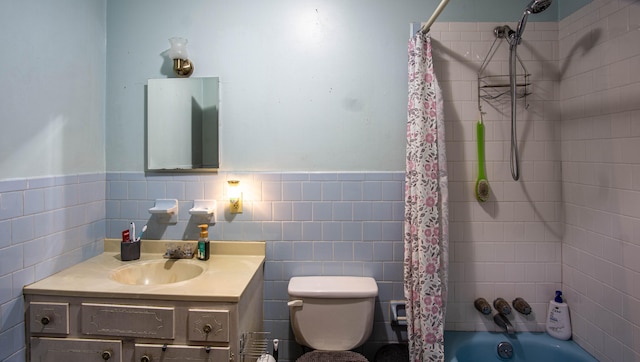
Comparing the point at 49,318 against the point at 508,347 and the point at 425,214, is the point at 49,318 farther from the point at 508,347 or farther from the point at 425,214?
the point at 508,347

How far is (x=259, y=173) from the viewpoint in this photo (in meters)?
1.81

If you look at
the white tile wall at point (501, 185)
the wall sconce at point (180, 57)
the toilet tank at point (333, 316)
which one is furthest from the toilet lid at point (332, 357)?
the wall sconce at point (180, 57)

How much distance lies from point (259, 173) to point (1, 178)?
3.52 feet

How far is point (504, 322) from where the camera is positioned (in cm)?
172

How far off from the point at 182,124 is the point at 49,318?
109cm

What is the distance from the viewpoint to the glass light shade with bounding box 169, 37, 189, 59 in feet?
5.68

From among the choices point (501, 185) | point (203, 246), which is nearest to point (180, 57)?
point (203, 246)

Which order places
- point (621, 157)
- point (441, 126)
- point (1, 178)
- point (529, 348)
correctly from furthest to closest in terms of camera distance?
point (529, 348), point (441, 126), point (621, 157), point (1, 178)

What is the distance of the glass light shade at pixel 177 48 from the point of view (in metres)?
1.73

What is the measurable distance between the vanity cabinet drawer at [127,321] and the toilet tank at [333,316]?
593 mm

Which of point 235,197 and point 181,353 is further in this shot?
point 235,197

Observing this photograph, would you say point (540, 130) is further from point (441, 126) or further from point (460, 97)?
point (441, 126)

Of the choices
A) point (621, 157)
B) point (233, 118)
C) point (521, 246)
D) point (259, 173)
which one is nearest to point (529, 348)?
point (521, 246)

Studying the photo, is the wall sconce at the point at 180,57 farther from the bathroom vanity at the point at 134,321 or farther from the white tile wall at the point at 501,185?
the white tile wall at the point at 501,185
